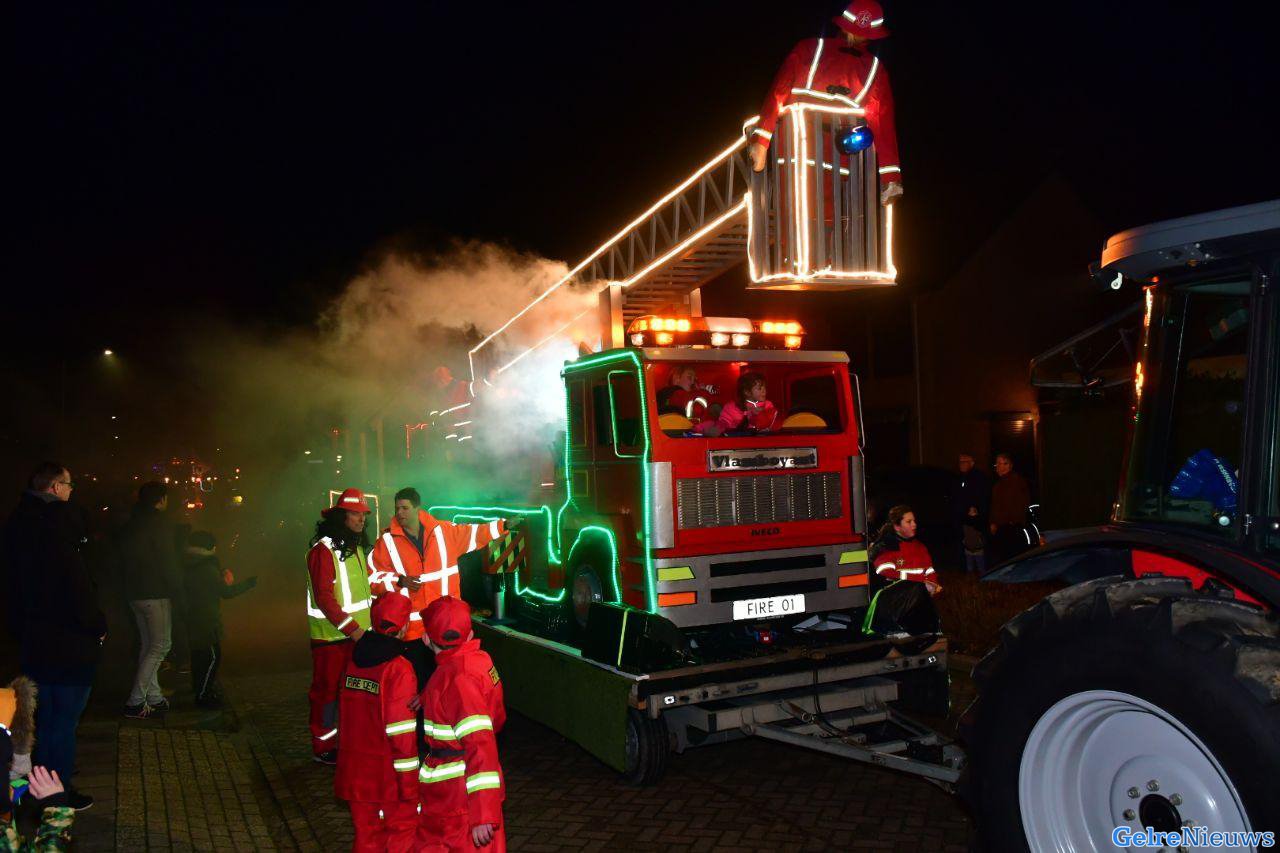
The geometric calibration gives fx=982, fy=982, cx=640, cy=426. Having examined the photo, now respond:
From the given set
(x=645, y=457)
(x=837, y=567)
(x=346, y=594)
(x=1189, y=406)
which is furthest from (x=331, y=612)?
(x=1189, y=406)


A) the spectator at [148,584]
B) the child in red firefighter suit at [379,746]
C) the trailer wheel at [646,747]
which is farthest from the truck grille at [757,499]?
the spectator at [148,584]

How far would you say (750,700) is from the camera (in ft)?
20.6

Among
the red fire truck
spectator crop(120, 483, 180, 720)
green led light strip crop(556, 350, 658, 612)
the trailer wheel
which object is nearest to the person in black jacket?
spectator crop(120, 483, 180, 720)

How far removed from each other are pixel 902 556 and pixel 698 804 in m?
2.44

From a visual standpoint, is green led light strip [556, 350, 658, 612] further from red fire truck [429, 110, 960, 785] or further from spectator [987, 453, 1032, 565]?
spectator [987, 453, 1032, 565]

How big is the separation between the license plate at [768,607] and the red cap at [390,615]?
8.73 feet

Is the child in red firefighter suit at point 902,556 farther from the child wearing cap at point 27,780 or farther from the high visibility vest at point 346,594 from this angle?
the child wearing cap at point 27,780

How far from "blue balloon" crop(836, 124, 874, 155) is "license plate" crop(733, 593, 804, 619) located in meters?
3.15

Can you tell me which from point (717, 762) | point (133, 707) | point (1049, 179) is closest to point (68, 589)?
point (133, 707)

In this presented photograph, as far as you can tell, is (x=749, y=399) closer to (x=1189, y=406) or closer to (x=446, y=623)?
(x=446, y=623)

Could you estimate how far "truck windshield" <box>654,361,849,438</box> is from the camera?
7.00m

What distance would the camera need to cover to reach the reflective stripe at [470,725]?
12.8 ft

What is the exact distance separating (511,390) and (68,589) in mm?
4987

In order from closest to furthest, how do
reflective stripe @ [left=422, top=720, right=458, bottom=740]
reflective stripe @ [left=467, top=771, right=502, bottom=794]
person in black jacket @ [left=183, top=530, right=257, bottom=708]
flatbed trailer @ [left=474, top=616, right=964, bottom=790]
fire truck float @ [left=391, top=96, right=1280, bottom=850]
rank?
fire truck float @ [left=391, top=96, right=1280, bottom=850] < reflective stripe @ [left=467, top=771, right=502, bottom=794] < reflective stripe @ [left=422, top=720, right=458, bottom=740] < flatbed trailer @ [left=474, top=616, right=964, bottom=790] < person in black jacket @ [left=183, top=530, right=257, bottom=708]
